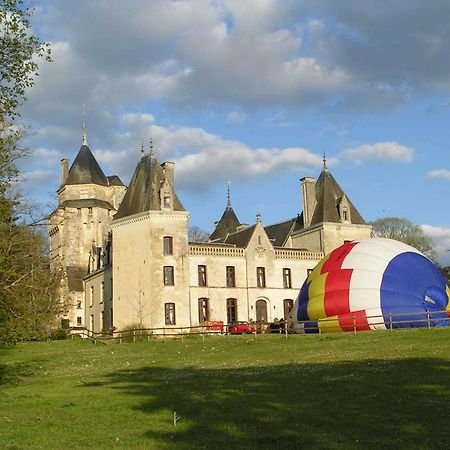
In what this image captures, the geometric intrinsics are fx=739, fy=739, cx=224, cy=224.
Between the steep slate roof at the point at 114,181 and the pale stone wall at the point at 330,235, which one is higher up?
the steep slate roof at the point at 114,181

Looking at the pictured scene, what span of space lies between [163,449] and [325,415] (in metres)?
3.55

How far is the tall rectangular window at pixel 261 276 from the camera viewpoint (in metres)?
60.1

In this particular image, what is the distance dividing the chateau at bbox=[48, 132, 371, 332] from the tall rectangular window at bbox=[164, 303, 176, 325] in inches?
2.9

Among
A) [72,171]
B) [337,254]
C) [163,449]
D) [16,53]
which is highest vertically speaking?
[72,171]

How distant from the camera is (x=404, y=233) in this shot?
82.4 metres

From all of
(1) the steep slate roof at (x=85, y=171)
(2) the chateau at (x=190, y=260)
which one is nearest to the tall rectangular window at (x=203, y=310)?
(2) the chateau at (x=190, y=260)

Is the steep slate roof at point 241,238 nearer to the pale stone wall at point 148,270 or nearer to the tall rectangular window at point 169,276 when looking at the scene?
the pale stone wall at point 148,270

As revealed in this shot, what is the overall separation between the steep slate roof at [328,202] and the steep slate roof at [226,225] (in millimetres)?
10480

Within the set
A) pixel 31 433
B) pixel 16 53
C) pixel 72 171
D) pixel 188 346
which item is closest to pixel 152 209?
pixel 188 346

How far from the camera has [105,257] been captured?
66.6 m

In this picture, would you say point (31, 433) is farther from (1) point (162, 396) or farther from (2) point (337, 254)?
(2) point (337, 254)

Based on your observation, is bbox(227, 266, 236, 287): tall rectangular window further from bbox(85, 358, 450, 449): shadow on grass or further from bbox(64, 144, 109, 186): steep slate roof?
bbox(85, 358, 450, 449): shadow on grass

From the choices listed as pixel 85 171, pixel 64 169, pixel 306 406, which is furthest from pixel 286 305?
pixel 306 406

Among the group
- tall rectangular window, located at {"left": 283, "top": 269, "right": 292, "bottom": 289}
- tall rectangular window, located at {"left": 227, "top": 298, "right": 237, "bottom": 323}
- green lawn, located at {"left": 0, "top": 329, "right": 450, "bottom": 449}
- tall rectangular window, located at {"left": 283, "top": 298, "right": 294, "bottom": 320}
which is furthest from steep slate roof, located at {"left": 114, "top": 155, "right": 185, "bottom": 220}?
green lawn, located at {"left": 0, "top": 329, "right": 450, "bottom": 449}
